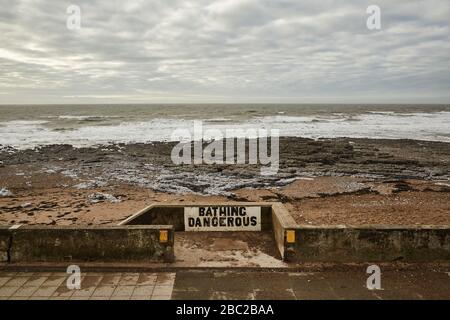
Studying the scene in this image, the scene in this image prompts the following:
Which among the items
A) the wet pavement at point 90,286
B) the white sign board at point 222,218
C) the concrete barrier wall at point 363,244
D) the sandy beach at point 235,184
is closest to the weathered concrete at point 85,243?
the wet pavement at point 90,286

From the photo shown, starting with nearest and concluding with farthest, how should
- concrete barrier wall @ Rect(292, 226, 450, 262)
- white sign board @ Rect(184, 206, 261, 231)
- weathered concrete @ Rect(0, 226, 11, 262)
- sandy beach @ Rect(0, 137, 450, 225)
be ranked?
1. weathered concrete @ Rect(0, 226, 11, 262)
2. concrete barrier wall @ Rect(292, 226, 450, 262)
3. white sign board @ Rect(184, 206, 261, 231)
4. sandy beach @ Rect(0, 137, 450, 225)

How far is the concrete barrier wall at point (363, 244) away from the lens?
21.0 feet

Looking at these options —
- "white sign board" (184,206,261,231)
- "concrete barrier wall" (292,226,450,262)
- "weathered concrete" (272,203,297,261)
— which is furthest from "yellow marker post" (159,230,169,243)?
"concrete barrier wall" (292,226,450,262)

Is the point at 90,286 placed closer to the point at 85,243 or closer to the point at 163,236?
the point at 85,243

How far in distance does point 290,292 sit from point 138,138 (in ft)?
96.5

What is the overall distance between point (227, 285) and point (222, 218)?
250 centimetres

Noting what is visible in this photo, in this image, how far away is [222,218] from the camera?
8125 millimetres

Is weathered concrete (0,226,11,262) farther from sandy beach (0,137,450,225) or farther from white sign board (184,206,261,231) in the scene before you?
sandy beach (0,137,450,225)

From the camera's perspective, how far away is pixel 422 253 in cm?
641

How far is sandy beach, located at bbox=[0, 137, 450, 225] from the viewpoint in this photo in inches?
452

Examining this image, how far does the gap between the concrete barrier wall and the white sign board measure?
185 centimetres

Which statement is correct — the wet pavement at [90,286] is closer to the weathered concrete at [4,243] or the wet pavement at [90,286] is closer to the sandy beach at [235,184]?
the weathered concrete at [4,243]

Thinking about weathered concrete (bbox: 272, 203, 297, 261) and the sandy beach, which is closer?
weathered concrete (bbox: 272, 203, 297, 261)
